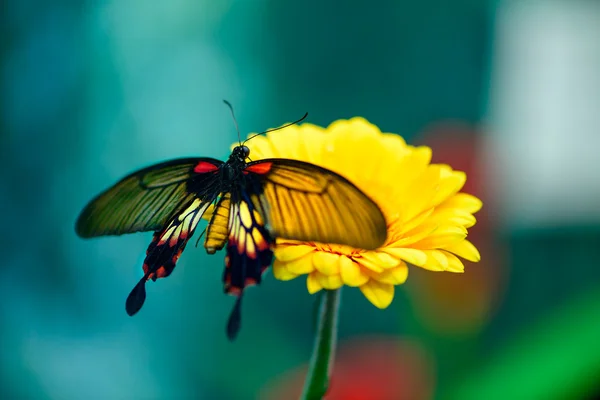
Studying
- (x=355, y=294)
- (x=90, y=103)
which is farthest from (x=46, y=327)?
(x=355, y=294)

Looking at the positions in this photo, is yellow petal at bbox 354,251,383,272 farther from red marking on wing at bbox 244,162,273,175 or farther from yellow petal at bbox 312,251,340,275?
red marking on wing at bbox 244,162,273,175

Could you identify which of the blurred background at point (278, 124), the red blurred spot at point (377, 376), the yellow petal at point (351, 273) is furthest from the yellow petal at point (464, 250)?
the red blurred spot at point (377, 376)

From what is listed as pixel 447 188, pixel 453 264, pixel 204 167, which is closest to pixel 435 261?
pixel 453 264

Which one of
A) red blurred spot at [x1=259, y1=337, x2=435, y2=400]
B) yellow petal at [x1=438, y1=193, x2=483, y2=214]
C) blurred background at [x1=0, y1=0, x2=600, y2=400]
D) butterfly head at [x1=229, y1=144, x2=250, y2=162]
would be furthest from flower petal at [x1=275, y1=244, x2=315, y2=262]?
red blurred spot at [x1=259, y1=337, x2=435, y2=400]

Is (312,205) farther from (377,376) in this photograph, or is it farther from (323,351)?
(377,376)

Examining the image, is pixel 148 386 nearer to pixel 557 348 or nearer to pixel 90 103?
pixel 90 103

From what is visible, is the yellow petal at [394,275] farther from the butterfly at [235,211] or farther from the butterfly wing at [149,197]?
the butterfly wing at [149,197]
